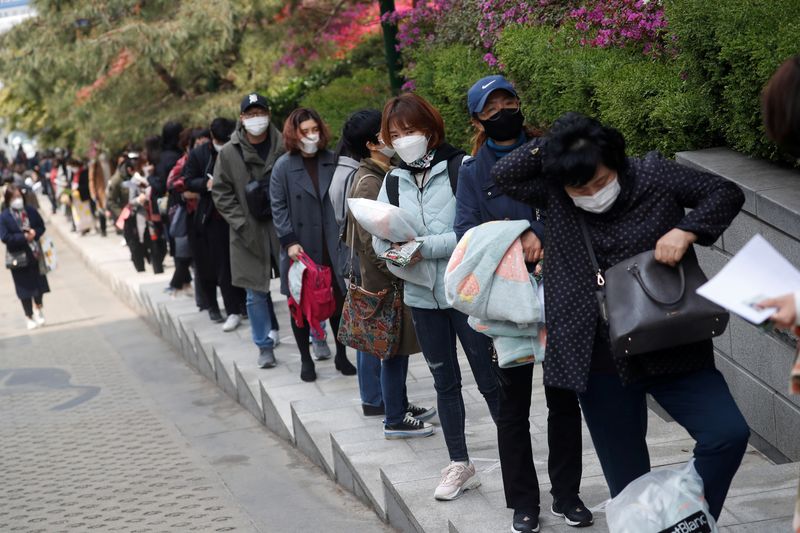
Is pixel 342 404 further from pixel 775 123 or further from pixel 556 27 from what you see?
pixel 775 123

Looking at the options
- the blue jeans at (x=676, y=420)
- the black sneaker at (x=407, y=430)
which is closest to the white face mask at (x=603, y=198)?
the blue jeans at (x=676, y=420)

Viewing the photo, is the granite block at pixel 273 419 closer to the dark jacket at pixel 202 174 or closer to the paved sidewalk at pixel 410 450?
the paved sidewalk at pixel 410 450

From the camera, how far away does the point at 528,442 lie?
4.70 metres

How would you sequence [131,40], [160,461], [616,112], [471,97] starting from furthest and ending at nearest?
1. [131,40]
2. [160,461]
3. [616,112]
4. [471,97]

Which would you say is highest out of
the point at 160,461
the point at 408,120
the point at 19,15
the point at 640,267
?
Result: the point at 19,15

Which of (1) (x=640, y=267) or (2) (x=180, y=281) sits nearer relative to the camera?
(1) (x=640, y=267)

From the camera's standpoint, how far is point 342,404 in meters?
7.64

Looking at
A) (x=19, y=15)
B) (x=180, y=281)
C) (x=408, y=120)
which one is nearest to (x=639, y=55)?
(x=408, y=120)

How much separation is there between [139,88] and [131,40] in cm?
130

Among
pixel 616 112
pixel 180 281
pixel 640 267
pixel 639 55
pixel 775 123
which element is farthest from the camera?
pixel 180 281

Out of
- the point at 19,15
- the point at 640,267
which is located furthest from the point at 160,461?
the point at 19,15

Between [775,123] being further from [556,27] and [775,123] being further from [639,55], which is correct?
[556,27]

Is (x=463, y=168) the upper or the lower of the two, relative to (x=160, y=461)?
upper

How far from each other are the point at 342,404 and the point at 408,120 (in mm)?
2693
